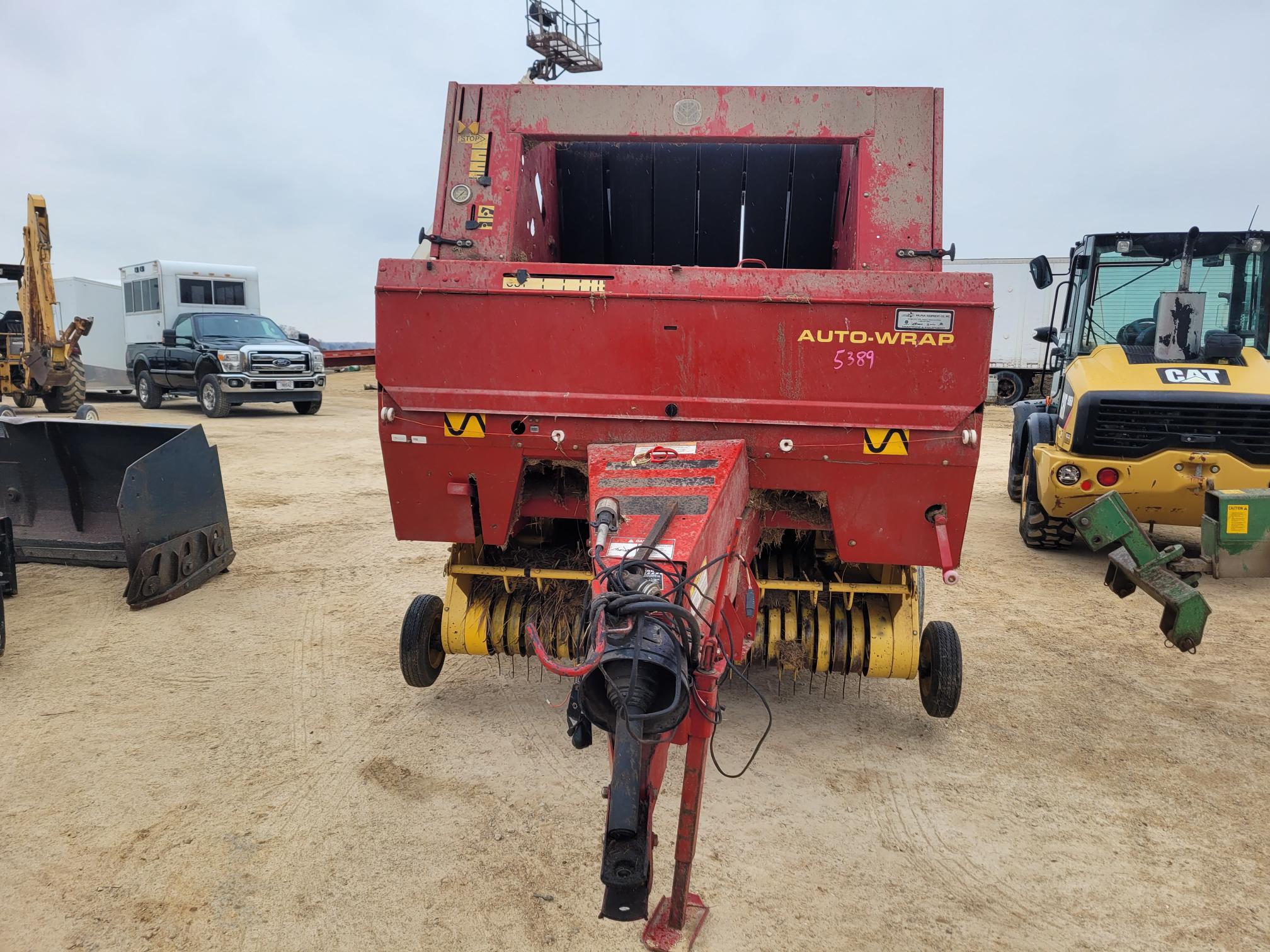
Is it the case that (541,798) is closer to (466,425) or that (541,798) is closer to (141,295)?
(466,425)

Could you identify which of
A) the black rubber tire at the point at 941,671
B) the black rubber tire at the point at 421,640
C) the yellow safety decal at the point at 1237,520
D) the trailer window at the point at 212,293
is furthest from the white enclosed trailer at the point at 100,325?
the yellow safety decal at the point at 1237,520

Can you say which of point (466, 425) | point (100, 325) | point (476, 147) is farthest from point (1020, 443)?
point (100, 325)

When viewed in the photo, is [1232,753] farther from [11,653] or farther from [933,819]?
[11,653]

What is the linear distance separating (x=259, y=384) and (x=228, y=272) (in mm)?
3739

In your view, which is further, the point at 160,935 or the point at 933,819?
the point at 933,819

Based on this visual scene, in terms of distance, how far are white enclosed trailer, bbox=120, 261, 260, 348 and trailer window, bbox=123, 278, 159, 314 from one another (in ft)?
0.04

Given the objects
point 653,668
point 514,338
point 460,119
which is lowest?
point 653,668

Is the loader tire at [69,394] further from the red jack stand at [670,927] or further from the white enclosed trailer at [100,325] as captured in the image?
the red jack stand at [670,927]

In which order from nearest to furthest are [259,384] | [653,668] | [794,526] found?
[653,668]
[794,526]
[259,384]

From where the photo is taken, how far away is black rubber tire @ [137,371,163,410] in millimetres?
18469

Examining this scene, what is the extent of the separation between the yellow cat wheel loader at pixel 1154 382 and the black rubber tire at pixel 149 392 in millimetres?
17376

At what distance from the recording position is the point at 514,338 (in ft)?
11.4

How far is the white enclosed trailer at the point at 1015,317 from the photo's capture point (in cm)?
2127

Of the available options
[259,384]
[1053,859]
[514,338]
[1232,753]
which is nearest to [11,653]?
[514,338]
